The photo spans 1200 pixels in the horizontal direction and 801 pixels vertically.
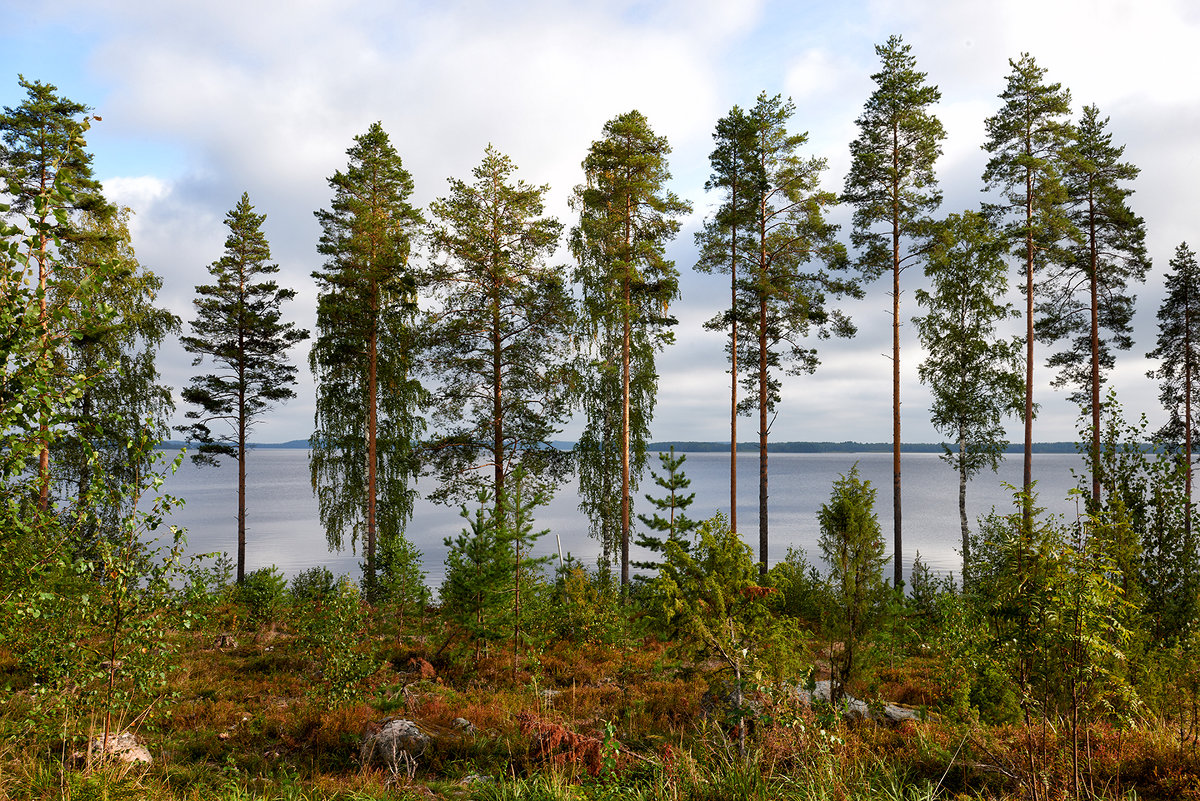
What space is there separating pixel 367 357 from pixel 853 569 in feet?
51.0

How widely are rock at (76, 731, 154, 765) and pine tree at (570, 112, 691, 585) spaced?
40.6ft

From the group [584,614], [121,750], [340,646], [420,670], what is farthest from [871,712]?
[121,750]

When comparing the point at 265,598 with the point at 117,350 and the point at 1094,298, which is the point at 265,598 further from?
the point at 1094,298

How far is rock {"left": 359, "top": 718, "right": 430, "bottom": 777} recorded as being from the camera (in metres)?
7.09

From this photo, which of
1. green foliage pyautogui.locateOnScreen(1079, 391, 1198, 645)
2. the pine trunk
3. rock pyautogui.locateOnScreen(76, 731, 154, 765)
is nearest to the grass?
rock pyautogui.locateOnScreen(76, 731, 154, 765)

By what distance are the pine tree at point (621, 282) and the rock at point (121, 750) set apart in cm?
1237

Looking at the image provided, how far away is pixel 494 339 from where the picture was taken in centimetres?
1641

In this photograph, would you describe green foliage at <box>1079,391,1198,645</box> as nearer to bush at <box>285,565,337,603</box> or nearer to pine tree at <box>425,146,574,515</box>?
pine tree at <box>425,146,574,515</box>

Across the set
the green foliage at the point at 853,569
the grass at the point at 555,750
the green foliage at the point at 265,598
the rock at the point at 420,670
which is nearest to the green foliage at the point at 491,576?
the rock at the point at 420,670

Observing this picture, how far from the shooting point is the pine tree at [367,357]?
1845cm

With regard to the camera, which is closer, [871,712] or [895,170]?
[871,712]

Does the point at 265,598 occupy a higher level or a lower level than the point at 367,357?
lower

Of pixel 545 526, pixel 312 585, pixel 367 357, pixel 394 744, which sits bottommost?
pixel 545 526

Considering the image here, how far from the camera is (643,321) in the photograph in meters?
17.9
